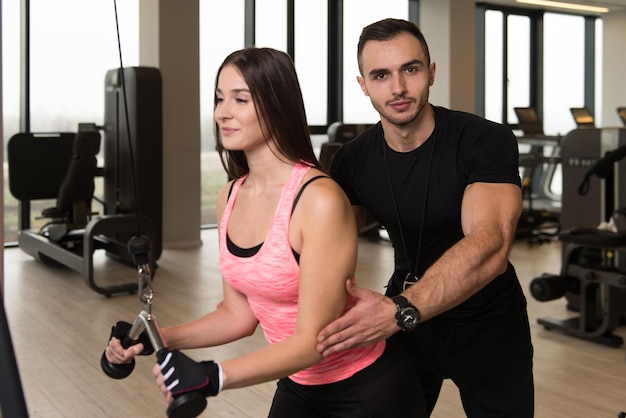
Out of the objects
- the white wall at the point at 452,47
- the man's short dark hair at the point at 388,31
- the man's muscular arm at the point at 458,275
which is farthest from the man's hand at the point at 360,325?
the white wall at the point at 452,47

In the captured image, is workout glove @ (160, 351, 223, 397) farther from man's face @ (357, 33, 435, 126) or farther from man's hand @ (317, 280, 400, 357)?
man's face @ (357, 33, 435, 126)

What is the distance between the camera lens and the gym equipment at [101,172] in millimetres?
5770

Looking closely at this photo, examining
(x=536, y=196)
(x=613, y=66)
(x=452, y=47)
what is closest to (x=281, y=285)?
(x=452, y=47)

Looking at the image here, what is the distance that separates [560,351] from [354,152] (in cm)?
261

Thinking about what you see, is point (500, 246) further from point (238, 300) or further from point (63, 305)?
point (63, 305)

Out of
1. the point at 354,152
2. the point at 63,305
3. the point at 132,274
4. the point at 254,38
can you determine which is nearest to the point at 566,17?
the point at 254,38

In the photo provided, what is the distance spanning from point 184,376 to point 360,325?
37 cm

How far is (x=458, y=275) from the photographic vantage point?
1.61 metres

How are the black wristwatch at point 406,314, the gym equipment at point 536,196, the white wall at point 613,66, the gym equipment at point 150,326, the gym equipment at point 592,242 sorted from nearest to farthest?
the gym equipment at point 150,326, the black wristwatch at point 406,314, the gym equipment at point 592,242, the gym equipment at point 536,196, the white wall at point 613,66

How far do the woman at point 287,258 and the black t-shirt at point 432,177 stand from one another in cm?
39

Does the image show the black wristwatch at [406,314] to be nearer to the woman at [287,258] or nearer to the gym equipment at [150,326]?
the woman at [287,258]

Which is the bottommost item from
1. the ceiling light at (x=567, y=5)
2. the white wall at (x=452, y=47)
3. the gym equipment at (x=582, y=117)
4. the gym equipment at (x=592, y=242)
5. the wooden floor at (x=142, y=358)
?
the wooden floor at (x=142, y=358)

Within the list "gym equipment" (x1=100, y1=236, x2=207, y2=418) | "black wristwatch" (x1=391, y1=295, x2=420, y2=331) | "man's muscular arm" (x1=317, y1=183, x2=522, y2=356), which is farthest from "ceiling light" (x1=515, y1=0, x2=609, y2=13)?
"gym equipment" (x1=100, y1=236, x2=207, y2=418)

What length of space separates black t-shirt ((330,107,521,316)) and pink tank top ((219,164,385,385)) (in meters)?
0.41
